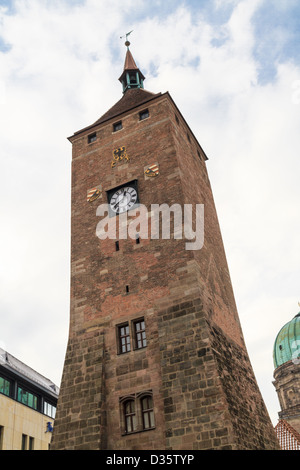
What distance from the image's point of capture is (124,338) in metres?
22.3

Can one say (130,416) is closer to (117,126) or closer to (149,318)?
(149,318)

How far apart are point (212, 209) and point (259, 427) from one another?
1322cm

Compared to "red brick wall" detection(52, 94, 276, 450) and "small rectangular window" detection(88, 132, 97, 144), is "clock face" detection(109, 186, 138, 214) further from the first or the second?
"small rectangular window" detection(88, 132, 97, 144)

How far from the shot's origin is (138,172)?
26828 millimetres

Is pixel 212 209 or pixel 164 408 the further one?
pixel 212 209

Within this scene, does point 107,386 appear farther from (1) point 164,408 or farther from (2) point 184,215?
(2) point 184,215

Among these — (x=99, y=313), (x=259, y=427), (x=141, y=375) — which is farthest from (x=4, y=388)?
(x=259, y=427)

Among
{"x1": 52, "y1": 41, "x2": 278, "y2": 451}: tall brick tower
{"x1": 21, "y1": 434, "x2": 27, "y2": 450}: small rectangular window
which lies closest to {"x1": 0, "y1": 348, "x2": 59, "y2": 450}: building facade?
{"x1": 21, "y1": 434, "x2": 27, "y2": 450}: small rectangular window

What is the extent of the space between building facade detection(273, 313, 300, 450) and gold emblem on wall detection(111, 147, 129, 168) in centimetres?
3522

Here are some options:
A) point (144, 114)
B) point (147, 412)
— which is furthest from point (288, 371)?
point (147, 412)

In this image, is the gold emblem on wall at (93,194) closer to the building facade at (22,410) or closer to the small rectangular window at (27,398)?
the building facade at (22,410)
